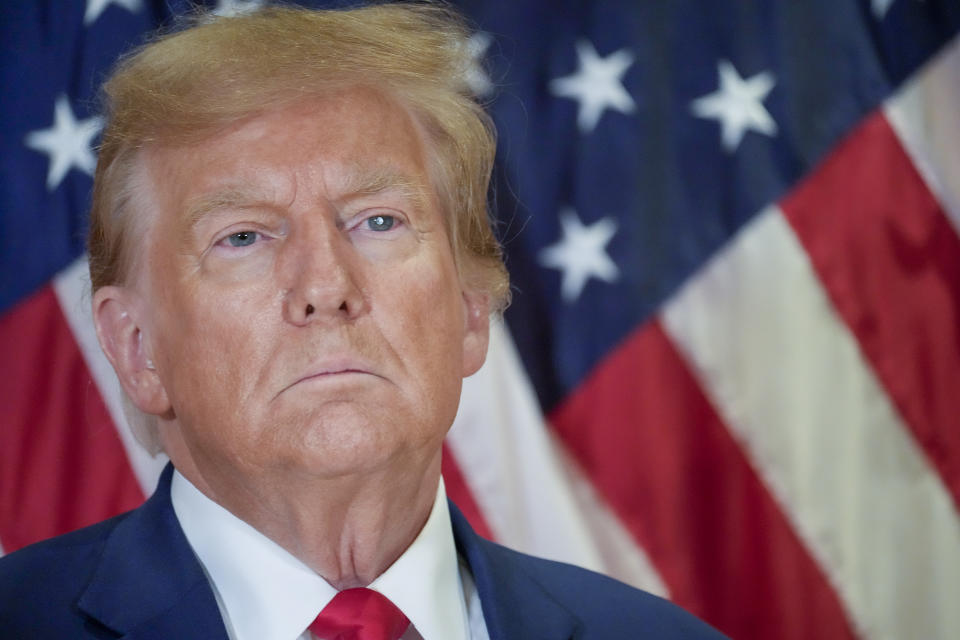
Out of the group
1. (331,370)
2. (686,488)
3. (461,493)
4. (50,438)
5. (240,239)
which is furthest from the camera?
(686,488)

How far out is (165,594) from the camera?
1.74 m

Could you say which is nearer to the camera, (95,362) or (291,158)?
(291,158)

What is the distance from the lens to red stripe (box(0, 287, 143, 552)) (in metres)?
2.57

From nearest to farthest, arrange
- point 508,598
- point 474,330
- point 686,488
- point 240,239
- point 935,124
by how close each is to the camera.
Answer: point 240,239 < point 508,598 < point 474,330 < point 686,488 < point 935,124

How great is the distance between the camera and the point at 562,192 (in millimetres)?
2947

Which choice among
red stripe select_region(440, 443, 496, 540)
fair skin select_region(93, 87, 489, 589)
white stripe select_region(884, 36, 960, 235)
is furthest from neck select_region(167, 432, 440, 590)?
white stripe select_region(884, 36, 960, 235)

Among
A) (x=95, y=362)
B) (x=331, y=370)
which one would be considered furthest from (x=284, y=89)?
(x=95, y=362)

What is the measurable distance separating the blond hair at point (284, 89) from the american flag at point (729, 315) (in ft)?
2.33

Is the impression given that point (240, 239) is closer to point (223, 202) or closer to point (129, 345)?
point (223, 202)

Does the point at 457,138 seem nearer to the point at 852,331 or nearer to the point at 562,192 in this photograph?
the point at 562,192

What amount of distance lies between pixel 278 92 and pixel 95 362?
1001mm

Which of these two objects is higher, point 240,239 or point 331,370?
point 240,239

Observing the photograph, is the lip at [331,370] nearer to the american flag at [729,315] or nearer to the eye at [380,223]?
the eye at [380,223]

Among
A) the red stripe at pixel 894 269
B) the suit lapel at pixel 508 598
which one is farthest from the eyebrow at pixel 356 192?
the red stripe at pixel 894 269
